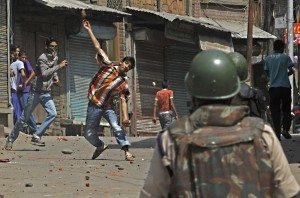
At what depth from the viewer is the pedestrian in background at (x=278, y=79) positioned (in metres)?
16.1

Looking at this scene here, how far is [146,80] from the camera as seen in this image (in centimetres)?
3078

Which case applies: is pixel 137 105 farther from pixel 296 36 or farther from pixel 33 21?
pixel 296 36

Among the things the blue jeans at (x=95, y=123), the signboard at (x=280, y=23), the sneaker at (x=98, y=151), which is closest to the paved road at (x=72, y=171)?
the sneaker at (x=98, y=151)

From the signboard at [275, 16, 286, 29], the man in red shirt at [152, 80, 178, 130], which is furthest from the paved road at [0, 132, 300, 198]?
the signboard at [275, 16, 286, 29]

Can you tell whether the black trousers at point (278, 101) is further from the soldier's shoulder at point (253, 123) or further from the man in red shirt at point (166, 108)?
the soldier's shoulder at point (253, 123)

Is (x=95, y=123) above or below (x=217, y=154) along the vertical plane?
below

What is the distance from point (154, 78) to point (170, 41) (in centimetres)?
142

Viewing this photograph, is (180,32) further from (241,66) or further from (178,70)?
(241,66)

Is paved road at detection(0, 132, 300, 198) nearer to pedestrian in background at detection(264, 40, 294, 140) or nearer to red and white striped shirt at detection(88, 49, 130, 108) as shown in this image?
pedestrian in background at detection(264, 40, 294, 140)

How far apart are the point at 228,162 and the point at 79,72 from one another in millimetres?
23278

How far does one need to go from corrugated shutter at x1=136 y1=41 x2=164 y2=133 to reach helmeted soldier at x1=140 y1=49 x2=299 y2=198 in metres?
25.7

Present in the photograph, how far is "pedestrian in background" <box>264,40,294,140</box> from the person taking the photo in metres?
16.1

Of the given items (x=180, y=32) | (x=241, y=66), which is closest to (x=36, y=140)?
(x=241, y=66)

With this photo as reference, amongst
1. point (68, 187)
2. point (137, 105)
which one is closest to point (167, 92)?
point (137, 105)
